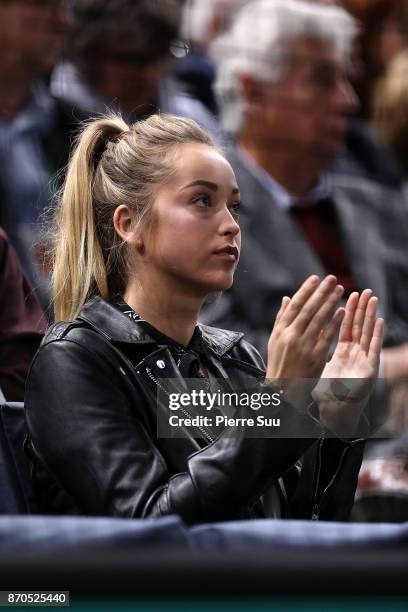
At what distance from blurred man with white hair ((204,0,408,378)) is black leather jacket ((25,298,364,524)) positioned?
126cm

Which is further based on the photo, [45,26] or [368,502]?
[45,26]

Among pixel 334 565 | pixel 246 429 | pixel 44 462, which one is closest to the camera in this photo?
pixel 334 565

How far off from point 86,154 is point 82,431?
53 cm

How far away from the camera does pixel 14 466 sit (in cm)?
173

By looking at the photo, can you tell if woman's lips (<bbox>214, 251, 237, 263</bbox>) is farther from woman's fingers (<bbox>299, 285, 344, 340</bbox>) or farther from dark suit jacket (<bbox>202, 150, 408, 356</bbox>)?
dark suit jacket (<bbox>202, 150, 408, 356</bbox>)

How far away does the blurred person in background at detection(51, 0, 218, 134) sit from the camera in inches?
120

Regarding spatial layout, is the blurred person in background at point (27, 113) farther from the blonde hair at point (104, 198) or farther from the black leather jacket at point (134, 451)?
the black leather jacket at point (134, 451)

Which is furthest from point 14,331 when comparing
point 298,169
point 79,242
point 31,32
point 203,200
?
point 298,169

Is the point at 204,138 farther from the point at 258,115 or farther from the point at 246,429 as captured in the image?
the point at 258,115

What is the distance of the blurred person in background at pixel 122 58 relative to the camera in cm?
304

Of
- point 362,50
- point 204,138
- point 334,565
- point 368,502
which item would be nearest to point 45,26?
point 362,50

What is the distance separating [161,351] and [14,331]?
50cm

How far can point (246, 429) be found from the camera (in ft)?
4.83

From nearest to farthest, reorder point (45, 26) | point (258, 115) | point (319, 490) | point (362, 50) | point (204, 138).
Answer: point (319, 490), point (204, 138), point (45, 26), point (258, 115), point (362, 50)
